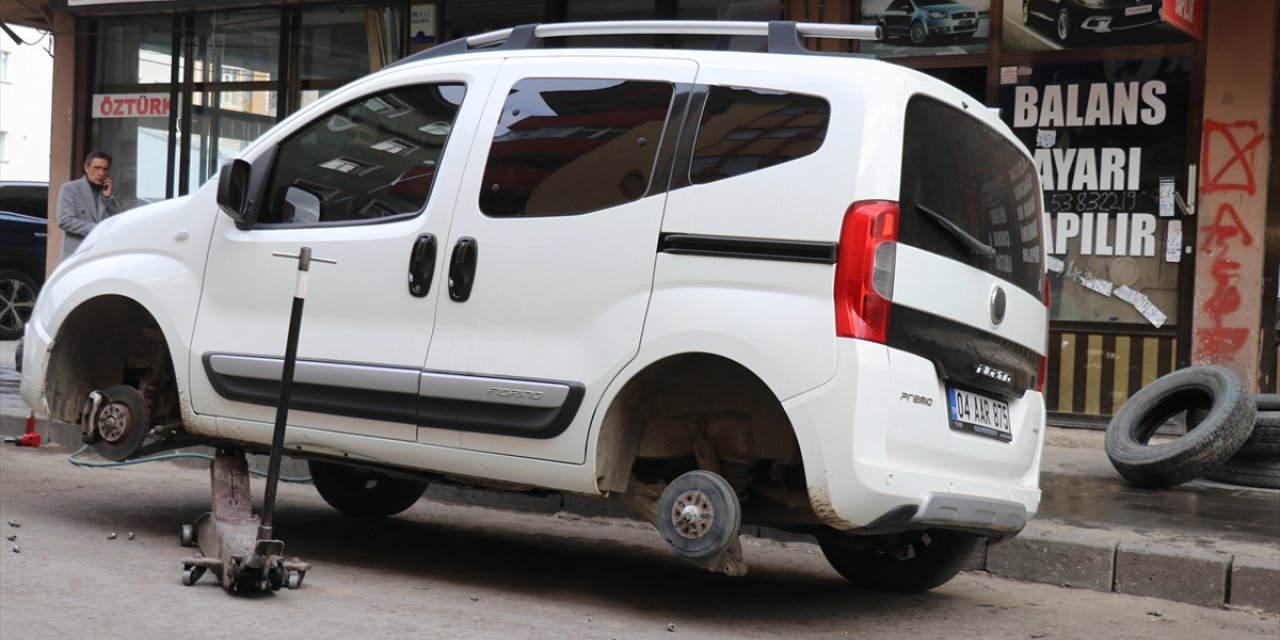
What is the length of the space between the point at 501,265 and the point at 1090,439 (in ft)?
20.7

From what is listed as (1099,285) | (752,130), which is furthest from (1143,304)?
(752,130)

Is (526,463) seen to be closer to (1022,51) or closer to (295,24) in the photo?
(1022,51)

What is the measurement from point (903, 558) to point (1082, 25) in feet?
19.7

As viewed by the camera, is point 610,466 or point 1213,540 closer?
point 610,466

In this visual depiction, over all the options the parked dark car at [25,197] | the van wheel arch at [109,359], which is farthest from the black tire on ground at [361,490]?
the parked dark car at [25,197]

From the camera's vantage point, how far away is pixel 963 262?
190 inches

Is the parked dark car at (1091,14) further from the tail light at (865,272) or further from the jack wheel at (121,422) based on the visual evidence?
the jack wheel at (121,422)

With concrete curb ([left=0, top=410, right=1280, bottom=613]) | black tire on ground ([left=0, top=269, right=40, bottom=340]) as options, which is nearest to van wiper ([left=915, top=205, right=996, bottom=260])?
concrete curb ([left=0, top=410, right=1280, bottom=613])

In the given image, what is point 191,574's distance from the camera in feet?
15.9

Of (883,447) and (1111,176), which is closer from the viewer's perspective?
→ (883,447)

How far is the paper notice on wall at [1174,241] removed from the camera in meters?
9.97

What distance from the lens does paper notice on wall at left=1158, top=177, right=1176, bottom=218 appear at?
32.8ft

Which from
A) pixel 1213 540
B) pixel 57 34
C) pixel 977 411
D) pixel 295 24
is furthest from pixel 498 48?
pixel 57 34

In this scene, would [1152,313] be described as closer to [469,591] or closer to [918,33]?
[918,33]
